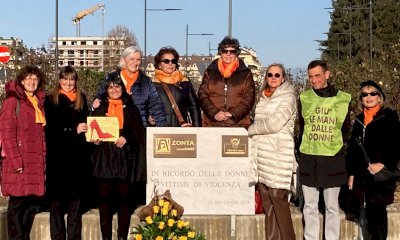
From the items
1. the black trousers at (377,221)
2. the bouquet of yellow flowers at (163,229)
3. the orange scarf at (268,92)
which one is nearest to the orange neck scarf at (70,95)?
the bouquet of yellow flowers at (163,229)

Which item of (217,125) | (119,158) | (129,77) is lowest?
(119,158)

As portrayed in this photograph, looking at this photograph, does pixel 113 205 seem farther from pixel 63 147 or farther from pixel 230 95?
pixel 230 95

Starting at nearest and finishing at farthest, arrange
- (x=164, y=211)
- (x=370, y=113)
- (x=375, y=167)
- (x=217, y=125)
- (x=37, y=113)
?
(x=164, y=211) → (x=375, y=167) → (x=370, y=113) → (x=37, y=113) → (x=217, y=125)

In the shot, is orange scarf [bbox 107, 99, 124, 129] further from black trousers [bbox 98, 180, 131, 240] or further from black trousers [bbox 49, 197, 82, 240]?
black trousers [bbox 49, 197, 82, 240]

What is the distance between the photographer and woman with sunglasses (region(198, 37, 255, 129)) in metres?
7.91

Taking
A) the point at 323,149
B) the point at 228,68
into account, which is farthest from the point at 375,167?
the point at 228,68

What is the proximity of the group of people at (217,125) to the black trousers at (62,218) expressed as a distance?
0.01m

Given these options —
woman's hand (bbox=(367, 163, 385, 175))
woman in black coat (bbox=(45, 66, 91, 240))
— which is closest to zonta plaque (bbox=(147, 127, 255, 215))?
woman in black coat (bbox=(45, 66, 91, 240))

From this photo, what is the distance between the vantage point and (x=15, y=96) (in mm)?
7336

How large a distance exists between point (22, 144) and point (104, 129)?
89 cm

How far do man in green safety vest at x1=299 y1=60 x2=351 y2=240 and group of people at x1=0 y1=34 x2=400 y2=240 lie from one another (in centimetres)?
1

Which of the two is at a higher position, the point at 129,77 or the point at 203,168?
the point at 129,77

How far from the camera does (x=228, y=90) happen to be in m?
7.93

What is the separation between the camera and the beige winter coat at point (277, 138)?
7316 millimetres
